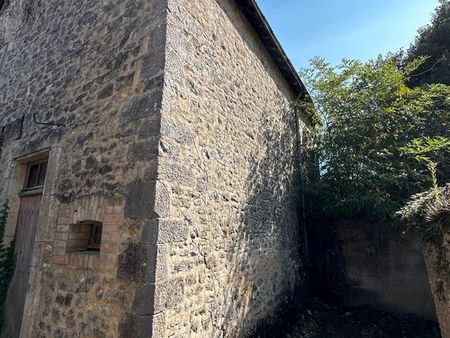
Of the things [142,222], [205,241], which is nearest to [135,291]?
[142,222]

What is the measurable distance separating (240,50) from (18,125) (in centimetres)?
423

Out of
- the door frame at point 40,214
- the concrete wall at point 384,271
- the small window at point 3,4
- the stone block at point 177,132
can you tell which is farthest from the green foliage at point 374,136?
the small window at point 3,4

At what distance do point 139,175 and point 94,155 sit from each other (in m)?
0.90

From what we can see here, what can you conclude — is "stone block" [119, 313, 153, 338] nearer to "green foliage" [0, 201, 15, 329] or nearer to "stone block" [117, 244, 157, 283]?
"stone block" [117, 244, 157, 283]

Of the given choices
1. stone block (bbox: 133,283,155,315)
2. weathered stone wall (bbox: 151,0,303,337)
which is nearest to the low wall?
weathered stone wall (bbox: 151,0,303,337)

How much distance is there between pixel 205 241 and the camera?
3.42 metres

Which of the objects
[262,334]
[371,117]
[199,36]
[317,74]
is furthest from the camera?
[317,74]

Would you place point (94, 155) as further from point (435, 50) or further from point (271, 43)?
point (435, 50)

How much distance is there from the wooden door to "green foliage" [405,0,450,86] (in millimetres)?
10658

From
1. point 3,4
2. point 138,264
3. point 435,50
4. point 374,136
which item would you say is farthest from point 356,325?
point 3,4

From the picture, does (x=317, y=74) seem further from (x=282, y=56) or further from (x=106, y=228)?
(x=106, y=228)

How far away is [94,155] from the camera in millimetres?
3375

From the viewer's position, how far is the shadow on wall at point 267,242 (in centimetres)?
404

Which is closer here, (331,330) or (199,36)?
(199,36)
